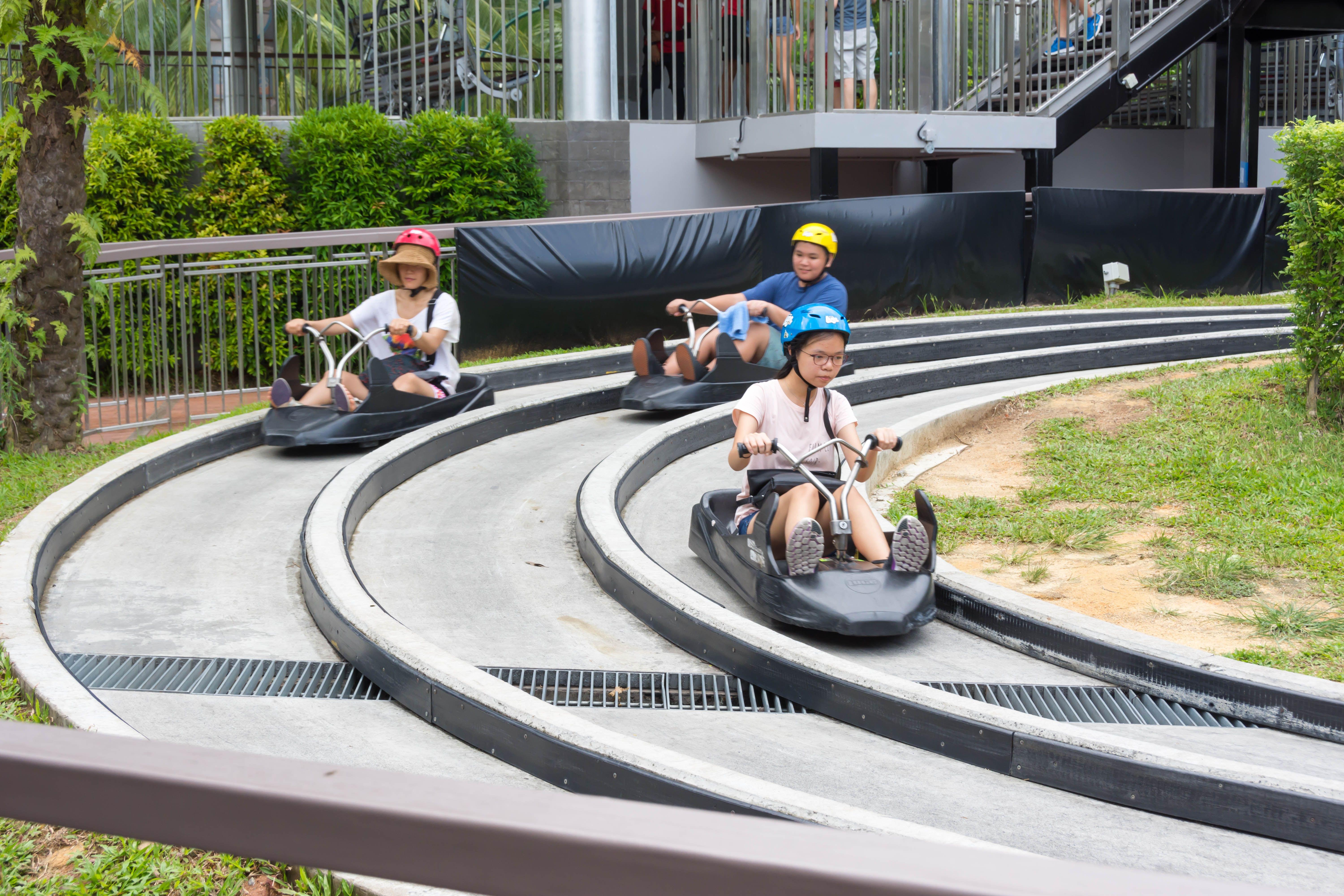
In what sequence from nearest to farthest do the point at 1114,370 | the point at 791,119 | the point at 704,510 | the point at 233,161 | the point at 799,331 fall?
the point at 799,331
the point at 704,510
the point at 1114,370
the point at 233,161
the point at 791,119

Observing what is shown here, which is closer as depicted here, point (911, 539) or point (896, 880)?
point (896, 880)

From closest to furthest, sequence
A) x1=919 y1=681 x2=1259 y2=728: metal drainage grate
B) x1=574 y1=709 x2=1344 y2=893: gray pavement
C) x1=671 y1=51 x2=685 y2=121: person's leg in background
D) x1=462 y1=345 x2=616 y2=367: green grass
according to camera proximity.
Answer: x1=574 y1=709 x2=1344 y2=893: gray pavement < x1=919 y1=681 x2=1259 y2=728: metal drainage grate < x1=462 y1=345 x2=616 y2=367: green grass < x1=671 y1=51 x2=685 y2=121: person's leg in background

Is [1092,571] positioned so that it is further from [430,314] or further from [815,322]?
[430,314]

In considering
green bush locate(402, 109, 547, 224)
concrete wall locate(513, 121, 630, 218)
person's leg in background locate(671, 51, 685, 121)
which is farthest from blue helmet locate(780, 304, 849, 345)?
person's leg in background locate(671, 51, 685, 121)

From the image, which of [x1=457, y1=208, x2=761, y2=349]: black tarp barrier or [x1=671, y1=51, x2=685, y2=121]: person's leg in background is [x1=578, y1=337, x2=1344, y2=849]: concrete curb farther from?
[x1=671, y1=51, x2=685, y2=121]: person's leg in background

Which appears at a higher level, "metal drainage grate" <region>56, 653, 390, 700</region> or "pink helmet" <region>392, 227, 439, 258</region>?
"pink helmet" <region>392, 227, 439, 258</region>

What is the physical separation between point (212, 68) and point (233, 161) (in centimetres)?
157

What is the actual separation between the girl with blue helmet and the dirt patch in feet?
2.36

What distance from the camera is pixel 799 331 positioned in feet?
16.9

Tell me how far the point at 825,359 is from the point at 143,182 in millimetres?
8643

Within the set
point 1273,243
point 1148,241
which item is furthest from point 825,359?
point 1273,243


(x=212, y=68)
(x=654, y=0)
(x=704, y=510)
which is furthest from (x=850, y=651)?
(x=654, y=0)

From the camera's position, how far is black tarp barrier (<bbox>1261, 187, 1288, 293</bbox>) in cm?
1438

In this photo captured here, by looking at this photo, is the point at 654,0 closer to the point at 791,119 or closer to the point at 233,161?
the point at 791,119
